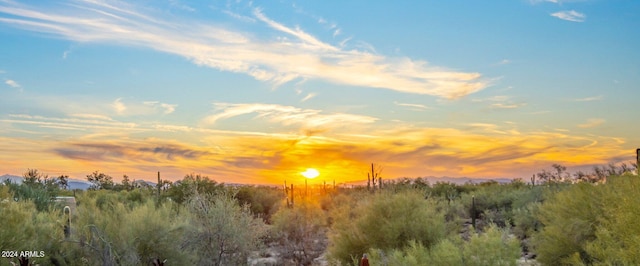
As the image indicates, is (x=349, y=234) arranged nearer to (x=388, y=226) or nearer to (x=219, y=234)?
(x=388, y=226)

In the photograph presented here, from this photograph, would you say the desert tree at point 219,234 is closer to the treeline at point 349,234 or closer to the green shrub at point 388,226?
the treeline at point 349,234

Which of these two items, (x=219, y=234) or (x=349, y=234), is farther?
(x=219, y=234)

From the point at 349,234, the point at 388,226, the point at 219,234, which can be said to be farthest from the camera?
the point at 219,234

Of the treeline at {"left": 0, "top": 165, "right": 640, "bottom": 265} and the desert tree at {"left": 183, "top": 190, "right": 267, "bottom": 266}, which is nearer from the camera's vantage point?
the treeline at {"left": 0, "top": 165, "right": 640, "bottom": 265}

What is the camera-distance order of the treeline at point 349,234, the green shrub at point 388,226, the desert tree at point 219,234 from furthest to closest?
the desert tree at point 219,234 → the green shrub at point 388,226 → the treeline at point 349,234

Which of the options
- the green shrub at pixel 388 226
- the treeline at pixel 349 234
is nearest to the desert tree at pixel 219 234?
the treeline at pixel 349 234

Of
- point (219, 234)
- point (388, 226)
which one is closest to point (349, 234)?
point (388, 226)

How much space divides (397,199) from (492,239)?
6715 mm

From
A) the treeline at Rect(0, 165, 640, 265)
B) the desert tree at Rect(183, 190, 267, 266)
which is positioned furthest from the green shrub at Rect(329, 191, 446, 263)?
the desert tree at Rect(183, 190, 267, 266)

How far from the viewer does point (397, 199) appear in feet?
59.6

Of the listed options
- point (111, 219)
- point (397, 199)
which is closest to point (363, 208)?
point (397, 199)

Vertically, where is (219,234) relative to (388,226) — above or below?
below

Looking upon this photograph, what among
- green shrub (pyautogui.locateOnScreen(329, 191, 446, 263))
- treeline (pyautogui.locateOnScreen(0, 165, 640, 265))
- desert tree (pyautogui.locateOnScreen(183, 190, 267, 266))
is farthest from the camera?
desert tree (pyautogui.locateOnScreen(183, 190, 267, 266))

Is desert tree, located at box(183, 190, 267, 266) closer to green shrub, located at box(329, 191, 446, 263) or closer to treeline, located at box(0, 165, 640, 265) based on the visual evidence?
treeline, located at box(0, 165, 640, 265)
